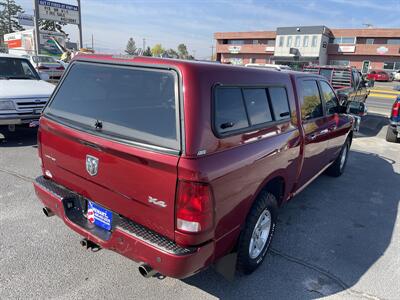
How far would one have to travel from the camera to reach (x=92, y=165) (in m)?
2.52

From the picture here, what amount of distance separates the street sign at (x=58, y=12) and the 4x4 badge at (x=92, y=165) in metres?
22.0

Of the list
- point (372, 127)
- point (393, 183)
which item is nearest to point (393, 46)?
point (372, 127)

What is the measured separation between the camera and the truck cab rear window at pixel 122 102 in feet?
7.29

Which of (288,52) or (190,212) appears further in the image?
(288,52)

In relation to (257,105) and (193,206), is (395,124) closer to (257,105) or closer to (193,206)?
(257,105)

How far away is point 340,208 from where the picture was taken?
4629 millimetres

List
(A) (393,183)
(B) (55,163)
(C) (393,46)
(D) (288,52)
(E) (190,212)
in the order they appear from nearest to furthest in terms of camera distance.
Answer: (E) (190,212) < (B) (55,163) < (A) (393,183) < (C) (393,46) < (D) (288,52)

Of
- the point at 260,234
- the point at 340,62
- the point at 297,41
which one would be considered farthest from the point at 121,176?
the point at 340,62

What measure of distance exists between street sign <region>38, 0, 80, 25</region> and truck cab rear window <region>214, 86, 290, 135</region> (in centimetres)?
2197

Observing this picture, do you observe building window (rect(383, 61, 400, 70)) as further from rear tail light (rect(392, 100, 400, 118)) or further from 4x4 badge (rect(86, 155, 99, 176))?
4x4 badge (rect(86, 155, 99, 176))

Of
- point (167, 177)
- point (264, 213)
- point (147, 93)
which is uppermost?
point (147, 93)

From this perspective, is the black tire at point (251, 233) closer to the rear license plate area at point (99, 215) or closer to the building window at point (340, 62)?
the rear license plate area at point (99, 215)

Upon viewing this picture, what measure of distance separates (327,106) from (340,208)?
1.47 meters

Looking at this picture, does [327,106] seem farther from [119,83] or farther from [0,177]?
[0,177]
